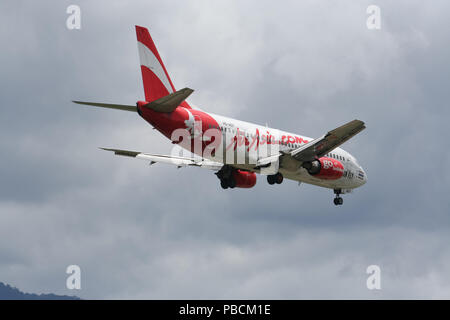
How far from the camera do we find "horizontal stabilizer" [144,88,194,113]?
149ft

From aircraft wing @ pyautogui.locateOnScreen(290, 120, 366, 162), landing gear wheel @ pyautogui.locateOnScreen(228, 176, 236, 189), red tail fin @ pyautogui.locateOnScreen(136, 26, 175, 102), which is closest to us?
aircraft wing @ pyautogui.locateOnScreen(290, 120, 366, 162)

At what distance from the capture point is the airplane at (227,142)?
1895 inches

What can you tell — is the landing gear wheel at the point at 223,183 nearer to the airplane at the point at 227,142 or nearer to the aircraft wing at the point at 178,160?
the airplane at the point at 227,142

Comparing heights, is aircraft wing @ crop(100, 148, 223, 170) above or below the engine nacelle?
above

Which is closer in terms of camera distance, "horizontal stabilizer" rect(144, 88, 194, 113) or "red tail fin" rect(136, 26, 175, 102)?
"horizontal stabilizer" rect(144, 88, 194, 113)

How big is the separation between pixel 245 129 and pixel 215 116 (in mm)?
2687


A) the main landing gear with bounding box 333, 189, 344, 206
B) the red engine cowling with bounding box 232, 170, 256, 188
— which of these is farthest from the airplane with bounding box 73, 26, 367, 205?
the main landing gear with bounding box 333, 189, 344, 206

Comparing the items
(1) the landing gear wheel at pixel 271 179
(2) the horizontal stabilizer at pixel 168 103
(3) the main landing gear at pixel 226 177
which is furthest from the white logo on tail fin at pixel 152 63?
(1) the landing gear wheel at pixel 271 179

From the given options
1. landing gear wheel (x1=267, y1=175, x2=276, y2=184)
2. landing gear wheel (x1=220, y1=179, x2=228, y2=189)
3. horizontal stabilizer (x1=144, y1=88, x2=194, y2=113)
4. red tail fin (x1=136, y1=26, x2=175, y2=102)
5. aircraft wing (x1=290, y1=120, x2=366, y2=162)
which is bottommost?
landing gear wheel (x1=267, y1=175, x2=276, y2=184)

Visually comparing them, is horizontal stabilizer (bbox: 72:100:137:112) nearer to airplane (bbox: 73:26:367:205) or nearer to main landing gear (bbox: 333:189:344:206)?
airplane (bbox: 73:26:367:205)

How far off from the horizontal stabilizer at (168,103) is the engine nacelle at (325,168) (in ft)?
40.0

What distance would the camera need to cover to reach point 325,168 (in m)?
56.7
